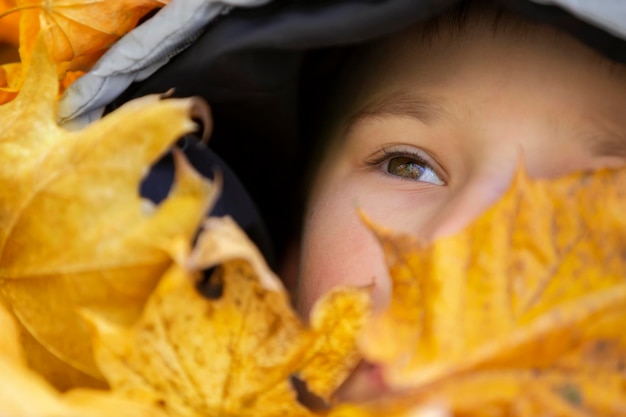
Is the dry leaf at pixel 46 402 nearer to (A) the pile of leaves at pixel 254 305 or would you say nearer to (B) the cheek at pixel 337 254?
(A) the pile of leaves at pixel 254 305

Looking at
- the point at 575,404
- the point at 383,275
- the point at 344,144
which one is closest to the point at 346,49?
the point at 344,144

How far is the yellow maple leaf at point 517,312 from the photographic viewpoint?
50 centimetres

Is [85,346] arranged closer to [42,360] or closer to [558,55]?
[42,360]

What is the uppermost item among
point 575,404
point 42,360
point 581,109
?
point 581,109

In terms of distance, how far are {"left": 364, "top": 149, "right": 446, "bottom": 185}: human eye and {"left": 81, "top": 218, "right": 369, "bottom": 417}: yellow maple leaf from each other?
436 mm

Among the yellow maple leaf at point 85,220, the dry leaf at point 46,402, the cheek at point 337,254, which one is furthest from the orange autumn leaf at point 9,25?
the dry leaf at point 46,402

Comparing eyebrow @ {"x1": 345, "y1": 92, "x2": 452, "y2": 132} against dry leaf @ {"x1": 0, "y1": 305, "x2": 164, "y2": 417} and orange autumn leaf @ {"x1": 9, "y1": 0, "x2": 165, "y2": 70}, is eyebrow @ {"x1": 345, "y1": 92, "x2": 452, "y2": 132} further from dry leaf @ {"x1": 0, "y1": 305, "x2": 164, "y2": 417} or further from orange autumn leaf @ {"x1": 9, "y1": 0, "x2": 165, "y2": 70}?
dry leaf @ {"x1": 0, "y1": 305, "x2": 164, "y2": 417}

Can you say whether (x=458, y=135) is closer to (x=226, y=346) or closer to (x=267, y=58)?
(x=267, y=58)

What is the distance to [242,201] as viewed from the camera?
861 mm

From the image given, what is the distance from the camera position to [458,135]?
3.05 ft

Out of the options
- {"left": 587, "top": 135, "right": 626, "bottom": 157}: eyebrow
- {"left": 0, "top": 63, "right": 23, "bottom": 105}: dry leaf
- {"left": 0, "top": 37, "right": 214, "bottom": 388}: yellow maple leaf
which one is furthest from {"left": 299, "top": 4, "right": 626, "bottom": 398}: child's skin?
{"left": 0, "top": 63, "right": 23, "bottom": 105}: dry leaf

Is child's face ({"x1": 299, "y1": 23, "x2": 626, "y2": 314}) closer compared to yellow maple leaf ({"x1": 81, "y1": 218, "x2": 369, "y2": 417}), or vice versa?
yellow maple leaf ({"x1": 81, "y1": 218, "x2": 369, "y2": 417})

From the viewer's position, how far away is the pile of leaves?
51 centimetres

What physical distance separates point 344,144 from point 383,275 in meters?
0.33
